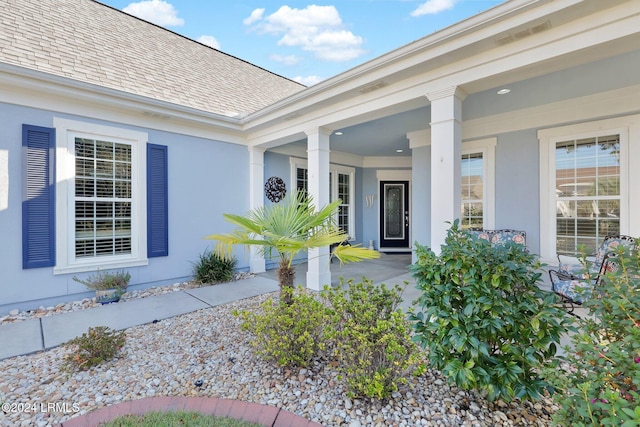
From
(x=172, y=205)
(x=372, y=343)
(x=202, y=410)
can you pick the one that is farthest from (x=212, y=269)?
(x=372, y=343)

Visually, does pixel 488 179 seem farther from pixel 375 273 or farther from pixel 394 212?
pixel 394 212

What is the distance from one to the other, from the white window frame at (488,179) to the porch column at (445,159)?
2.62 meters

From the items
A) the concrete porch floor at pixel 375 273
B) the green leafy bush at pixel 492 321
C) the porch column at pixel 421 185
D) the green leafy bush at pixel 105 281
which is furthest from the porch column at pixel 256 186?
the green leafy bush at pixel 492 321

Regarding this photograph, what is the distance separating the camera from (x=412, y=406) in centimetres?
208

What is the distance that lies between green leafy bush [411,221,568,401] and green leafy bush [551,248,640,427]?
0.22 meters

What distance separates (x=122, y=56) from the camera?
5852 millimetres

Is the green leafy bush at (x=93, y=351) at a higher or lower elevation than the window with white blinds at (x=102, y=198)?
lower

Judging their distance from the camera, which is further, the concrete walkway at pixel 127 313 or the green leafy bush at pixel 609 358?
the concrete walkway at pixel 127 313

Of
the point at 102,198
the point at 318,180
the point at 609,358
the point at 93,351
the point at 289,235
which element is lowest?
the point at 93,351

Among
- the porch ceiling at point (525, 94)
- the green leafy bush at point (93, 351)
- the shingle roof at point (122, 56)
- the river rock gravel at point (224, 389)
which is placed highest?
the shingle roof at point (122, 56)

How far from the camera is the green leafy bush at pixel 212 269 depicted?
18.7ft

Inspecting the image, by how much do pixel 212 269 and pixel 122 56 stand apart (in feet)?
15.4

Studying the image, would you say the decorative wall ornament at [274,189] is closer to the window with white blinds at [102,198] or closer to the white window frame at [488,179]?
the window with white blinds at [102,198]

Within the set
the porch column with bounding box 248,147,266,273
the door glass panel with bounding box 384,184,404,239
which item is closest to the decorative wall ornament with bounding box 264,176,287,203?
the porch column with bounding box 248,147,266,273
